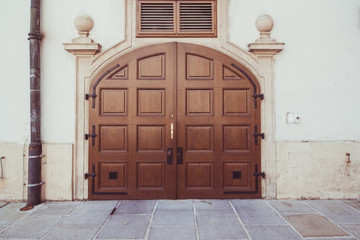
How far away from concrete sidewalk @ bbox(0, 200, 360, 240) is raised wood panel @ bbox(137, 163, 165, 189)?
0.29 meters

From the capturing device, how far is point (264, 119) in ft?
14.3

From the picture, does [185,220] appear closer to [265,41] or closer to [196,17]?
[265,41]

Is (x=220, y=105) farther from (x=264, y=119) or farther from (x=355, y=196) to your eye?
(x=355, y=196)

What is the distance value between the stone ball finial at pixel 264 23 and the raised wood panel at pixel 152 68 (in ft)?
6.04

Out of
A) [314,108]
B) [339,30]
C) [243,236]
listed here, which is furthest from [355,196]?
[339,30]

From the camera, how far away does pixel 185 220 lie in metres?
3.48

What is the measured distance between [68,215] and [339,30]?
5.68 m

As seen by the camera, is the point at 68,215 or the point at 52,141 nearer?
the point at 68,215

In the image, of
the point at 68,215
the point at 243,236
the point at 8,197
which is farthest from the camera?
the point at 8,197

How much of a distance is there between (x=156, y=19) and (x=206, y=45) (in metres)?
1.06

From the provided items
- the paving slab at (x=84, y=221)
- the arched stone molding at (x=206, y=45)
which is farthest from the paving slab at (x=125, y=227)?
the arched stone molding at (x=206, y=45)

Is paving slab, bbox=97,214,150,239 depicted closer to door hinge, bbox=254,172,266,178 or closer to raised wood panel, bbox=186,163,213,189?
raised wood panel, bbox=186,163,213,189

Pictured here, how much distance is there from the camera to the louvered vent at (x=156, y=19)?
446cm

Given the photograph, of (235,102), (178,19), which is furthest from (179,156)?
(178,19)
